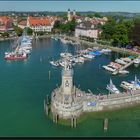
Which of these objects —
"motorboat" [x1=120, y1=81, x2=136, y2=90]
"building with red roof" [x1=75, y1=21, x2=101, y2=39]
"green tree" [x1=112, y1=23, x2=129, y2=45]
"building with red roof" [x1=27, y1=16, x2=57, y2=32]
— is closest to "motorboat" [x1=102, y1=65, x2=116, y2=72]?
"motorboat" [x1=120, y1=81, x2=136, y2=90]

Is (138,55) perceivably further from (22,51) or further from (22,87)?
(22,87)

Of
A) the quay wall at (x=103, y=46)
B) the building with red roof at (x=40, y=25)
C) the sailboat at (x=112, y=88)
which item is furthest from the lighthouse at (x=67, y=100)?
the building with red roof at (x=40, y=25)

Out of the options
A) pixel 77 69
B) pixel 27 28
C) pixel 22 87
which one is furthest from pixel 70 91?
pixel 27 28

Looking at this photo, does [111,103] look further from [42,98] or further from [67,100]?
[42,98]

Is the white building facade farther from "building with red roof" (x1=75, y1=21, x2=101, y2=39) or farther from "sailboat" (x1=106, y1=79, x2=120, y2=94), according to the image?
"sailboat" (x1=106, y1=79, x2=120, y2=94)

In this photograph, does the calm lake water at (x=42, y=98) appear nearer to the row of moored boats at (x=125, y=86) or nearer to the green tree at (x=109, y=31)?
the row of moored boats at (x=125, y=86)

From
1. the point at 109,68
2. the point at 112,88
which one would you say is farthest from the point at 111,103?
the point at 109,68

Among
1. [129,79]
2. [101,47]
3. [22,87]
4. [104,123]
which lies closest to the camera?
[104,123]
